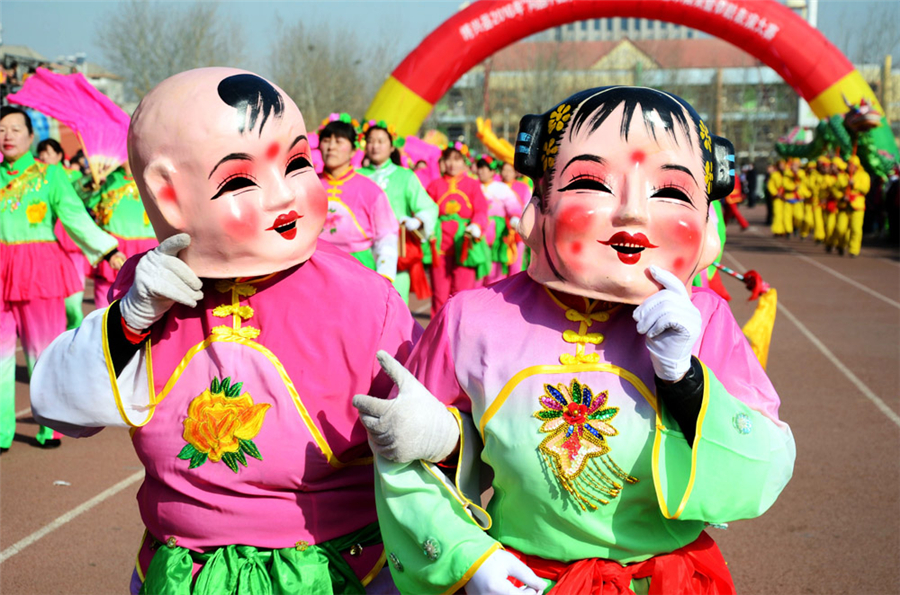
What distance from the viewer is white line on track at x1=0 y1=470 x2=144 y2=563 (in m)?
4.21

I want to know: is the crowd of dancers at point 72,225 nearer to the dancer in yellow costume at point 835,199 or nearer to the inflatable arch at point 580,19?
the inflatable arch at point 580,19

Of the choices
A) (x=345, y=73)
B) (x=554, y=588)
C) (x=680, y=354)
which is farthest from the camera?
(x=345, y=73)

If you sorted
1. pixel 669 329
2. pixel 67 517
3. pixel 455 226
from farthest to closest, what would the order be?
pixel 455 226, pixel 67 517, pixel 669 329

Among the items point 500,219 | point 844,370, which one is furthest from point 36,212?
point 500,219

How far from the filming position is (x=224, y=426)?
2.20 metres

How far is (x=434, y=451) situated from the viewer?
6.47 feet

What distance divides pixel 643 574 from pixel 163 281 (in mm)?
1247

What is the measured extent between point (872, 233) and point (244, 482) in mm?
23018

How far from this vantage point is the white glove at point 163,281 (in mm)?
2084

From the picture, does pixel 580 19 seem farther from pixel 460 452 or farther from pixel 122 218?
pixel 460 452

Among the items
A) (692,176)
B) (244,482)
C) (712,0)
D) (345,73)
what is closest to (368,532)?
(244,482)

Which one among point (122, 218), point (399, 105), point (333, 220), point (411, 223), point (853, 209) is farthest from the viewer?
point (853, 209)

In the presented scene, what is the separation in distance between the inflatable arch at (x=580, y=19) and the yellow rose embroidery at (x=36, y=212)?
31.4 feet

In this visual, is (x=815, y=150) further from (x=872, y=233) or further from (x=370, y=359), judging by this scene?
(x=370, y=359)
